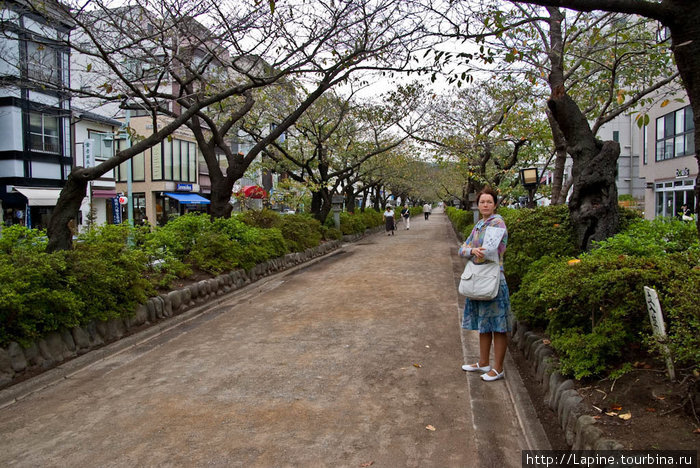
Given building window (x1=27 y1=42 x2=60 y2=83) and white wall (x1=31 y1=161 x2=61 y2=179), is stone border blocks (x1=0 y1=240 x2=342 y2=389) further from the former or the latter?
white wall (x1=31 y1=161 x2=61 y2=179)

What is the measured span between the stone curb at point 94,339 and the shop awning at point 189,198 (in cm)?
2241

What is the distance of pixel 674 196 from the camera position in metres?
23.8

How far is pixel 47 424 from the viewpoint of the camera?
13.3 feet

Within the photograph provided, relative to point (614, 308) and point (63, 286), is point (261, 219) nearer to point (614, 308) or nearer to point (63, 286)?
point (63, 286)

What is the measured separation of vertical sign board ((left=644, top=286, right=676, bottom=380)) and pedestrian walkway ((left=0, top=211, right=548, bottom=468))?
1.08 m

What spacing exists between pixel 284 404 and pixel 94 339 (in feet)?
9.87

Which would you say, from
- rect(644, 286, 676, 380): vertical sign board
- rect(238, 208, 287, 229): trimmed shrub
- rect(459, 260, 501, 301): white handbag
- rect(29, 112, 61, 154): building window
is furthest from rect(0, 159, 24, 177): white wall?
rect(644, 286, 676, 380): vertical sign board

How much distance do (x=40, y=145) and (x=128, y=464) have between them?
20.6 m

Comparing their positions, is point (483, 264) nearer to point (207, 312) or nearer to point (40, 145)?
point (207, 312)

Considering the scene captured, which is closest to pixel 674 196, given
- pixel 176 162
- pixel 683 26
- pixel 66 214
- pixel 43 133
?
pixel 683 26

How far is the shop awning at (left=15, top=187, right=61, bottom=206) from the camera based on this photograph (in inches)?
739

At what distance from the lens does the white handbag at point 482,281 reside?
4.46 m

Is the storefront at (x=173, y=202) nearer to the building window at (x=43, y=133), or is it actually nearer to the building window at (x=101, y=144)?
the building window at (x=101, y=144)

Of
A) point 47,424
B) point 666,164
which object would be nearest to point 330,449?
point 47,424
